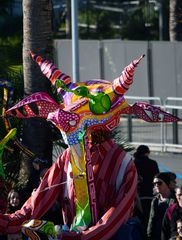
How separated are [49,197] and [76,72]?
6.81 meters

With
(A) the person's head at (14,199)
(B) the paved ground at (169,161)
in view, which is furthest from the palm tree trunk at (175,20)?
(A) the person's head at (14,199)

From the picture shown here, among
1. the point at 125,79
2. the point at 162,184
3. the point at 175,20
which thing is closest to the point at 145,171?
the point at 162,184

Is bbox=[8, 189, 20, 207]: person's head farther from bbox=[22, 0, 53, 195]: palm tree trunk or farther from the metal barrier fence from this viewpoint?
the metal barrier fence

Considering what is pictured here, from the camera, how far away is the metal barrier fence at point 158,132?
18.9 metres

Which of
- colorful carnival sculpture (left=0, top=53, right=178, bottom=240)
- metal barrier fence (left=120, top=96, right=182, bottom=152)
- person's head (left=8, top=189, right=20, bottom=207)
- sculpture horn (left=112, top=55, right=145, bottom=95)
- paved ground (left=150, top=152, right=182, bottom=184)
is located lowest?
paved ground (left=150, top=152, right=182, bottom=184)

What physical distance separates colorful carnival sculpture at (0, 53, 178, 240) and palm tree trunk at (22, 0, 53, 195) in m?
2.57

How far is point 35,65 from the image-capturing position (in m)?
10.7

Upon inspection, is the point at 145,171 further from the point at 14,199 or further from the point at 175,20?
the point at 175,20

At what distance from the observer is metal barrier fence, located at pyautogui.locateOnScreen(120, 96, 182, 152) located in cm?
1892

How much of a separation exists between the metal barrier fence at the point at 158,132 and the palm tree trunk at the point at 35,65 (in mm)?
8029

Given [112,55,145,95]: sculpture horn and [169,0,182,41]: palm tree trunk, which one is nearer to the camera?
[112,55,145,95]: sculpture horn

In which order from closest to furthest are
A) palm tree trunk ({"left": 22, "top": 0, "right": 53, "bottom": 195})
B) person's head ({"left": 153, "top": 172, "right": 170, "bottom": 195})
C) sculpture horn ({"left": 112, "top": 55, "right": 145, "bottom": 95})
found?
1. sculpture horn ({"left": 112, "top": 55, "right": 145, "bottom": 95})
2. person's head ({"left": 153, "top": 172, "right": 170, "bottom": 195})
3. palm tree trunk ({"left": 22, "top": 0, "right": 53, "bottom": 195})

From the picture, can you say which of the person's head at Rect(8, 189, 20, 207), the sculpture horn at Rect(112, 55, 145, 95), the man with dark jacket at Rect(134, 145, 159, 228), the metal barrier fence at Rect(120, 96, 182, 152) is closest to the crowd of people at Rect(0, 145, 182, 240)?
the person's head at Rect(8, 189, 20, 207)

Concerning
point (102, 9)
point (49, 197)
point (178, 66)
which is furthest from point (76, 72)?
point (102, 9)
